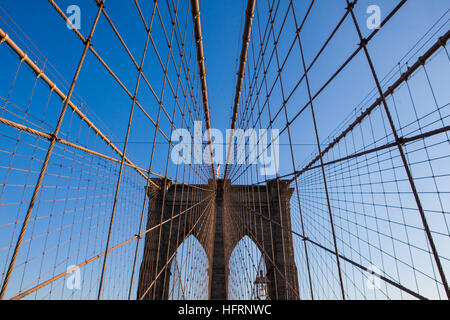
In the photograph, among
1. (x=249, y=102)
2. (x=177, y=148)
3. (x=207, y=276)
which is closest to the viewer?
(x=177, y=148)

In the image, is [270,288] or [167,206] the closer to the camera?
[270,288]

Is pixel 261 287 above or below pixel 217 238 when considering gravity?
below

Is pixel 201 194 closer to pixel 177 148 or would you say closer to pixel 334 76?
pixel 177 148

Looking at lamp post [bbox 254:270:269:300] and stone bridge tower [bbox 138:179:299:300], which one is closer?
lamp post [bbox 254:270:269:300]

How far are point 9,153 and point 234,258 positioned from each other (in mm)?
14513

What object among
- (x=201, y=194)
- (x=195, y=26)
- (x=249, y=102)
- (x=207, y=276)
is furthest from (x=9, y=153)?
(x=207, y=276)

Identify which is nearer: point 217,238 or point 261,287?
point 261,287

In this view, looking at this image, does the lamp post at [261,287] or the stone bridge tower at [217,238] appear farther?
the stone bridge tower at [217,238]

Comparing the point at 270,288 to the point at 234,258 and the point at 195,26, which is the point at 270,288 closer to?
the point at 234,258

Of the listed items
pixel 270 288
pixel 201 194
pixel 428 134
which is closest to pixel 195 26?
pixel 428 134
